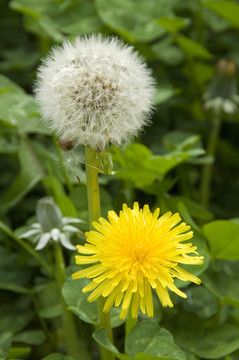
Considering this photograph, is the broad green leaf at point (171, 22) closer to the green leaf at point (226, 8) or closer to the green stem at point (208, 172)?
the green leaf at point (226, 8)

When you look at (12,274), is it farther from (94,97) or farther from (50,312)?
(94,97)

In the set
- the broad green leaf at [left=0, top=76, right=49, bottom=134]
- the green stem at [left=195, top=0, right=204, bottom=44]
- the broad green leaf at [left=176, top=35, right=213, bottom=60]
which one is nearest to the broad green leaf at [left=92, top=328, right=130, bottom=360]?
the broad green leaf at [left=0, top=76, right=49, bottom=134]

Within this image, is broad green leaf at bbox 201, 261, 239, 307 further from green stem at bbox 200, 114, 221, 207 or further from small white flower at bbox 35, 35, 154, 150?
green stem at bbox 200, 114, 221, 207

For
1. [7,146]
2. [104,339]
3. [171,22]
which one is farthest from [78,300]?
[171,22]

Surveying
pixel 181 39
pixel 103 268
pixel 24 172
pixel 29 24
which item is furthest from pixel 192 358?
Result: pixel 29 24

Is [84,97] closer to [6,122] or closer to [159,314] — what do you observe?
[159,314]

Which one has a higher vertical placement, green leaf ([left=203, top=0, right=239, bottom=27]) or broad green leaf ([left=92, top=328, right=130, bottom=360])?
Result: green leaf ([left=203, top=0, right=239, bottom=27])

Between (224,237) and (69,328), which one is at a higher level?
(224,237)
